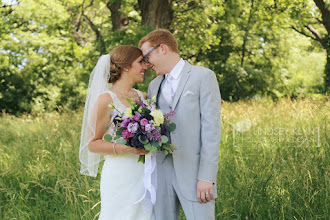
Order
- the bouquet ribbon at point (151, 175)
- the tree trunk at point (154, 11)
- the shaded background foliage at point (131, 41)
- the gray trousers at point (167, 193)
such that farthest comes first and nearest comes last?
the shaded background foliage at point (131, 41), the tree trunk at point (154, 11), the bouquet ribbon at point (151, 175), the gray trousers at point (167, 193)

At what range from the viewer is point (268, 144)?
5016mm

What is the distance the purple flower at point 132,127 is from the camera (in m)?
2.52

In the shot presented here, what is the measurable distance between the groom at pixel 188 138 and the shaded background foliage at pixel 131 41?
6.93 m

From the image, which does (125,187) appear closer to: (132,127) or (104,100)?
(104,100)

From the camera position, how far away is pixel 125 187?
3.19 metres

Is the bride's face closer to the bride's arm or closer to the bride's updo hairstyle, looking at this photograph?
the bride's updo hairstyle

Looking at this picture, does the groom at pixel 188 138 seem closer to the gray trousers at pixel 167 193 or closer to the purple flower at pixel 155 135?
the gray trousers at pixel 167 193

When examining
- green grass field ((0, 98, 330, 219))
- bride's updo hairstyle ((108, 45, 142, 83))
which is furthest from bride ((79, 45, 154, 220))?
green grass field ((0, 98, 330, 219))

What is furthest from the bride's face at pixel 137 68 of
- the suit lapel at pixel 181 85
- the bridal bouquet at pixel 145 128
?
the bridal bouquet at pixel 145 128

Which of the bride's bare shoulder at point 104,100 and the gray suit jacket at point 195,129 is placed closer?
the gray suit jacket at point 195,129

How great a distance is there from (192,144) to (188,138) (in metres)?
0.05

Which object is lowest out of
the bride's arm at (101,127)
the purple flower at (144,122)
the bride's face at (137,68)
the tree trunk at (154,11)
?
the bride's arm at (101,127)

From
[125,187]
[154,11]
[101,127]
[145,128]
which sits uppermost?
[154,11]

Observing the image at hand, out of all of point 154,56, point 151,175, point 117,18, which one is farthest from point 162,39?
point 117,18
